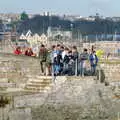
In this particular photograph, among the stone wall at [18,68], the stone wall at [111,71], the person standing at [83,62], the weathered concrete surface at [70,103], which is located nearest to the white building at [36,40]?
the stone wall at [18,68]

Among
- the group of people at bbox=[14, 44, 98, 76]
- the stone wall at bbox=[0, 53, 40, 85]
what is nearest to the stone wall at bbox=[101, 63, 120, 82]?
the group of people at bbox=[14, 44, 98, 76]

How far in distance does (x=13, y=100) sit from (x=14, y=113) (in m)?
0.70

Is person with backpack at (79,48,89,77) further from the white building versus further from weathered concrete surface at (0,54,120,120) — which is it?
the white building

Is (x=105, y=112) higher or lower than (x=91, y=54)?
lower

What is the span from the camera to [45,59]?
24203 millimetres

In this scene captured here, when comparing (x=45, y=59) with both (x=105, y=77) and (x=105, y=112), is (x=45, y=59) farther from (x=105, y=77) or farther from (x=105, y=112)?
(x=105, y=112)

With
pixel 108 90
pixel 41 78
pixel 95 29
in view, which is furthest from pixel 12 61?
pixel 95 29

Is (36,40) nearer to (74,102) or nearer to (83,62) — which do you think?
(83,62)

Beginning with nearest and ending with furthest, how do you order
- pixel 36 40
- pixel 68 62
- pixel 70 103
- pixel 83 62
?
pixel 70 103
pixel 68 62
pixel 83 62
pixel 36 40

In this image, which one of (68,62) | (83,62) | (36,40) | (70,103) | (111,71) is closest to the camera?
(70,103)

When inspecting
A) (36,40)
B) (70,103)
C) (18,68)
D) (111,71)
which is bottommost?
(36,40)

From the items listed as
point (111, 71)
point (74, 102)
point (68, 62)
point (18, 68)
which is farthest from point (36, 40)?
point (74, 102)

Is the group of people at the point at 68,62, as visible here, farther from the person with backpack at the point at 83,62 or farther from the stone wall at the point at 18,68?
the stone wall at the point at 18,68

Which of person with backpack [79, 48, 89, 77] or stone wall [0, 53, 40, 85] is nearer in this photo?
person with backpack [79, 48, 89, 77]
